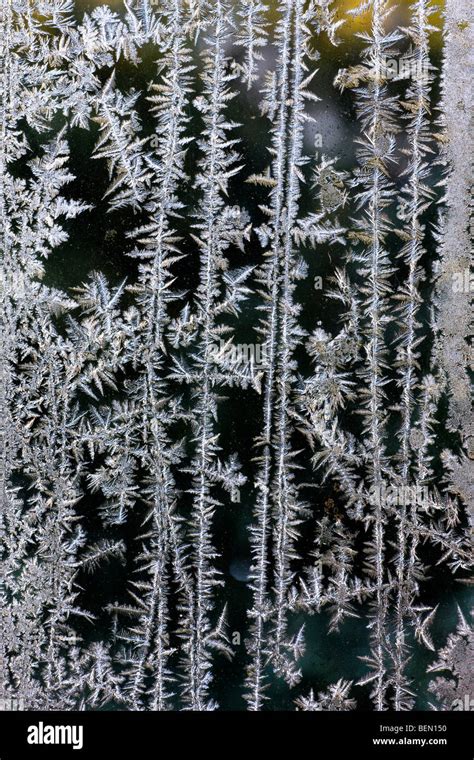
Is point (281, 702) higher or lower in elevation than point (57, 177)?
lower

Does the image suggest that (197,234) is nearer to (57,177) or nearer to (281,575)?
(57,177)

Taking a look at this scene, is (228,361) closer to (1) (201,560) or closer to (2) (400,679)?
(1) (201,560)

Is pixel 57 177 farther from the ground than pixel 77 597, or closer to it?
farther from the ground

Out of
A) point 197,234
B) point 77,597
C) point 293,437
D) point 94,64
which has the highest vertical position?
point 94,64

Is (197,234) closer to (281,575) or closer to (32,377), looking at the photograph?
(32,377)

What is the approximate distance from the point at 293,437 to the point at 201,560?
0.15 meters

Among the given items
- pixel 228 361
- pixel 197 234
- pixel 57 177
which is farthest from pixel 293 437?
pixel 57 177

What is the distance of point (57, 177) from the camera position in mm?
621

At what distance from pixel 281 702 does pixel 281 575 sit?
124 millimetres

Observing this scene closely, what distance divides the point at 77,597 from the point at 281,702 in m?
0.22

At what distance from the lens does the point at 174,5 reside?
0.61 metres
